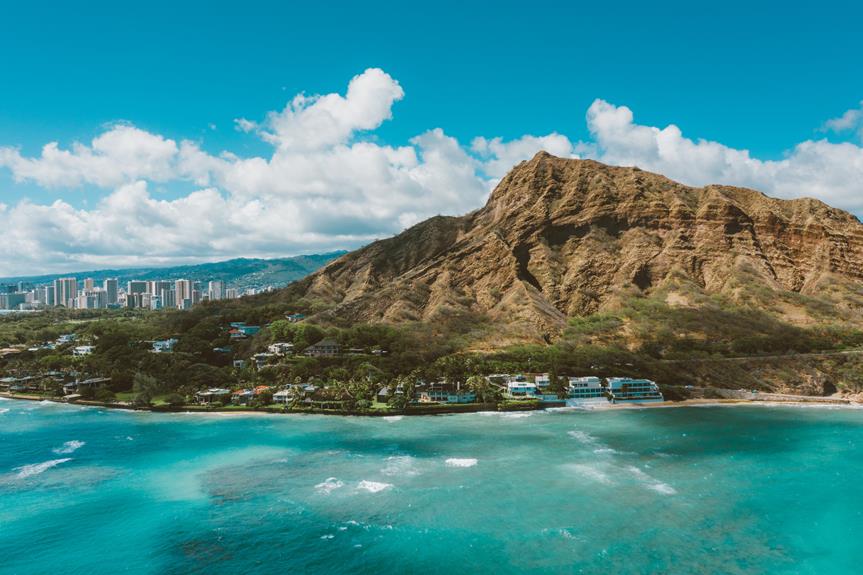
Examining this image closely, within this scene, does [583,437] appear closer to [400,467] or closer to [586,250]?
[400,467]

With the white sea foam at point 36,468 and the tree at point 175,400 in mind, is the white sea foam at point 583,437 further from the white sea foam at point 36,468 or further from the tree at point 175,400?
the tree at point 175,400

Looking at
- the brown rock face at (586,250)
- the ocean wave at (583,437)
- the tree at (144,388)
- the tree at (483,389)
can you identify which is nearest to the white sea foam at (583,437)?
the ocean wave at (583,437)

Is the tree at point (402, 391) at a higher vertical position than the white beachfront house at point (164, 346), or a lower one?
lower

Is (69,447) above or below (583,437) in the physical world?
above

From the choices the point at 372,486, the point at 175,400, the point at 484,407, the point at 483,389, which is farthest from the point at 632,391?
the point at 175,400

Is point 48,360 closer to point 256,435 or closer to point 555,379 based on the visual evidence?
point 256,435
